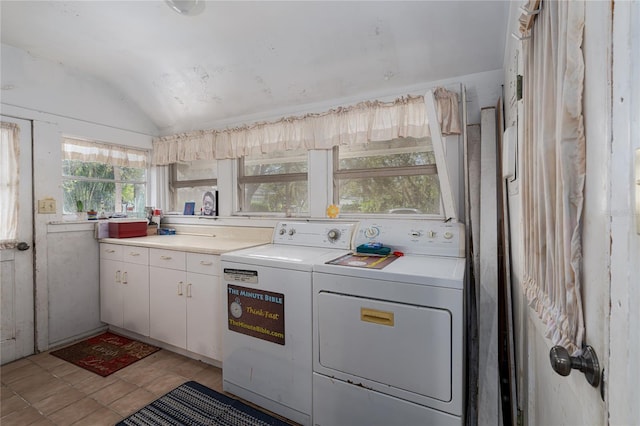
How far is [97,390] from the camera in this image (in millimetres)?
2209

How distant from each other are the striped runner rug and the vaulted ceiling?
2.60 meters

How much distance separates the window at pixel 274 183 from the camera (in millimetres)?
3018

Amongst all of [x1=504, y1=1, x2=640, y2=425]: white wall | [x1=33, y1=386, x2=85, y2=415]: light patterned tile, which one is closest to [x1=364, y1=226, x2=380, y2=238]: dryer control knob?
[x1=504, y1=1, x2=640, y2=425]: white wall

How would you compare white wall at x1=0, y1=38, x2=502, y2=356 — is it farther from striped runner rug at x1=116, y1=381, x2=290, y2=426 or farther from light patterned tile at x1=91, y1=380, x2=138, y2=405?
striped runner rug at x1=116, y1=381, x2=290, y2=426

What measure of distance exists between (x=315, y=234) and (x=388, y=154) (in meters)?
0.98

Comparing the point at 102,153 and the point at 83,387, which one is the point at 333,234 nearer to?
the point at 83,387

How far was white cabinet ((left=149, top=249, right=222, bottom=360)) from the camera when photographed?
2.40 metres

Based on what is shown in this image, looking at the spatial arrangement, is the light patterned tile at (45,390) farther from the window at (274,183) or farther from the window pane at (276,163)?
the window pane at (276,163)

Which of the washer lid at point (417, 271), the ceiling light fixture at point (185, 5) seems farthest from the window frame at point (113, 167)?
the washer lid at point (417, 271)

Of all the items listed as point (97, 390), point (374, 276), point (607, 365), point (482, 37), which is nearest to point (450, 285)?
point (374, 276)

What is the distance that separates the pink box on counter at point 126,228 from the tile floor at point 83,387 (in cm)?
124

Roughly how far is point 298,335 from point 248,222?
1588 millimetres

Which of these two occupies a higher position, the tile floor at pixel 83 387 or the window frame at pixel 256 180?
the window frame at pixel 256 180

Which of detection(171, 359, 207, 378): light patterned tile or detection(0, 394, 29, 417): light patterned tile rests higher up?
detection(0, 394, 29, 417): light patterned tile
